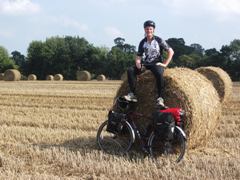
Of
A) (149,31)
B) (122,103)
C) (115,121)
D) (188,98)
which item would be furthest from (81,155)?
(149,31)

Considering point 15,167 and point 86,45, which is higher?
point 86,45

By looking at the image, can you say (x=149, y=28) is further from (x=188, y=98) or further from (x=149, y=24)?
(x=188, y=98)

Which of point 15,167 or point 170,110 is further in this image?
point 170,110

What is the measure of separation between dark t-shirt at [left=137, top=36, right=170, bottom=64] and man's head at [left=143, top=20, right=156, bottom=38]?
0.50 feet

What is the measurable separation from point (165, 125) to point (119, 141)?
161 cm

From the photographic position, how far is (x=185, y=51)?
83.3 m

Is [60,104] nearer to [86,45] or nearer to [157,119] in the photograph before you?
[157,119]

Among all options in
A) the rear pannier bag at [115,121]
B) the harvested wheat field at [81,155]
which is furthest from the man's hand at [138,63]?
the harvested wheat field at [81,155]

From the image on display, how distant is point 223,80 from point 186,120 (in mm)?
11500

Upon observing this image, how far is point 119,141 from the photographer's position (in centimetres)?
921

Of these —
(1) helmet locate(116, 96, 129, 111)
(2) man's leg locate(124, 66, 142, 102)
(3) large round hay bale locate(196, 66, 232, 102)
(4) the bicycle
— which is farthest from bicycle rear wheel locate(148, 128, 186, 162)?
(3) large round hay bale locate(196, 66, 232, 102)

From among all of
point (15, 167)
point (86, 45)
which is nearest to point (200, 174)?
point (15, 167)

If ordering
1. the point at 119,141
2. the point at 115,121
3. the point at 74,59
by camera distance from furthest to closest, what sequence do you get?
the point at 74,59, the point at 119,141, the point at 115,121

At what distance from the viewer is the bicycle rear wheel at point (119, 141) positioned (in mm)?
8506
